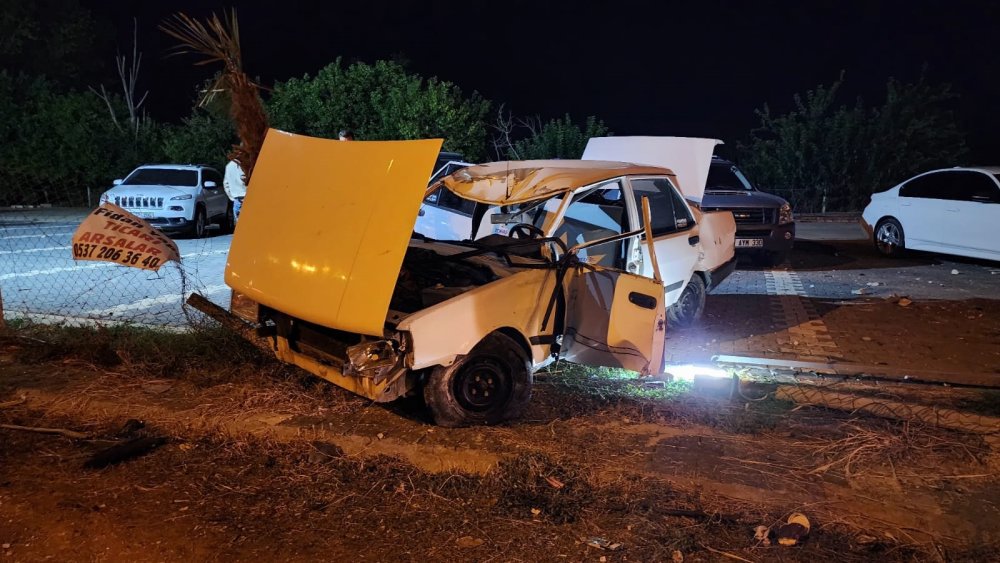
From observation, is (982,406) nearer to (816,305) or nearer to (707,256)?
(707,256)

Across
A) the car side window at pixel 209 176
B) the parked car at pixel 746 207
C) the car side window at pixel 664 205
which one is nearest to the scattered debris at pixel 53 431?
the car side window at pixel 664 205

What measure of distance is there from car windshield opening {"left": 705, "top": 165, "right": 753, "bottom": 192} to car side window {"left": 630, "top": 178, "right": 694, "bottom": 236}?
5.08 metres

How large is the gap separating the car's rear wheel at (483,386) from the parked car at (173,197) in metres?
11.4

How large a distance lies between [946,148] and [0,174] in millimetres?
27062

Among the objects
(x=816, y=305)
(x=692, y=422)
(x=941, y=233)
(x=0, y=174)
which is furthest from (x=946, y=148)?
(x=0, y=174)

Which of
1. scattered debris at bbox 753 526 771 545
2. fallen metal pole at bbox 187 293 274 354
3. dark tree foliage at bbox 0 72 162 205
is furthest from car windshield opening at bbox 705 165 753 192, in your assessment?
dark tree foliage at bbox 0 72 162 205

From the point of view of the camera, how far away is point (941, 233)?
11.8m

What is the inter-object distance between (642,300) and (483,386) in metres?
1.22

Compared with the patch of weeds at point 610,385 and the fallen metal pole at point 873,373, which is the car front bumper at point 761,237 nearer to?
the fallen metal pole at point 873,373

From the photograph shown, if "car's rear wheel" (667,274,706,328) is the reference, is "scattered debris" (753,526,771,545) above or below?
below

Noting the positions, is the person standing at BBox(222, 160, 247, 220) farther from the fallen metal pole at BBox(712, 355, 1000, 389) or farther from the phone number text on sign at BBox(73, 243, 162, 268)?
the fallen metal pole at BBox(712, 355, 1000, 389)

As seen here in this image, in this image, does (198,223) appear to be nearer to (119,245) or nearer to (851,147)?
(119,245)

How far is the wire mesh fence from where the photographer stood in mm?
7828

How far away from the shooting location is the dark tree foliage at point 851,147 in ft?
70.4
